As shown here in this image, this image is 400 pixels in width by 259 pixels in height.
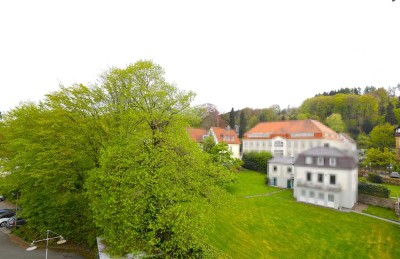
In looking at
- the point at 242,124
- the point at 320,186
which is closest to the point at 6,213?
the point at 242,124

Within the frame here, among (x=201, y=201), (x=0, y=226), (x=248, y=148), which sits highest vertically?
(x=248, y=148)

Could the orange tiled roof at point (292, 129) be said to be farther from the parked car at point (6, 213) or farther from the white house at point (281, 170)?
the parked car at point (6, 213)

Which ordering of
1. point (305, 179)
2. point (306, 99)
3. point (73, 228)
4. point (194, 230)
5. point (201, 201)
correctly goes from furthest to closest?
point (73, 228) → point (201, 201) → point (194, 230) → point (306, 99) → point (305, 179)

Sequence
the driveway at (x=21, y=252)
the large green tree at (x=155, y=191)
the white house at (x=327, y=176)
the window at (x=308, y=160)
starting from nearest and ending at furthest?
the white house at (x=327, y=176) → the window at (x=308, y=160) → the large green tree at (x=155, y=191) → the driveway at (x=21, y=252)

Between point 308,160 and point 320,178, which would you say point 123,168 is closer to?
point 308,160

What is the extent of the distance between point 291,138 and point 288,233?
1096 cm

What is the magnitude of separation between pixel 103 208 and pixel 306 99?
931 centimetres

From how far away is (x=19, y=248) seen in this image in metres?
17.2

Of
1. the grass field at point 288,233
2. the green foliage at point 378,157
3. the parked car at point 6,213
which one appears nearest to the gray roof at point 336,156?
the green foliage at point 378,157

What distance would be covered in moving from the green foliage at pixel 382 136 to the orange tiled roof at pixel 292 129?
0.88 metres

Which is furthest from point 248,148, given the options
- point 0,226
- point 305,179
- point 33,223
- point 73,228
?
point 0,226

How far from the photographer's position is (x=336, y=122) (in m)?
4.54

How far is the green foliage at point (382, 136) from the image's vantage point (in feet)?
15.3

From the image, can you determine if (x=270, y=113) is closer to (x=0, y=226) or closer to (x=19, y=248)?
(x=19, y=248)
